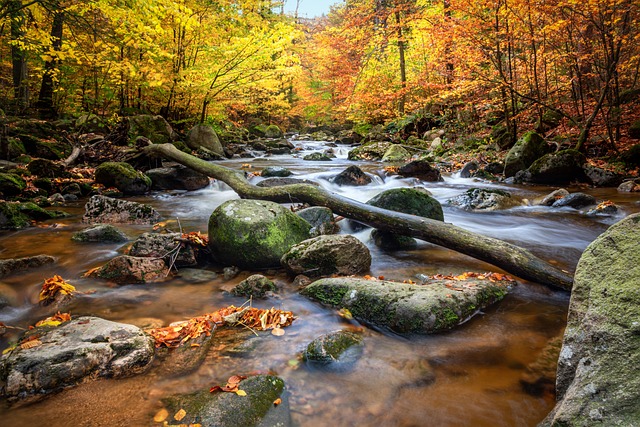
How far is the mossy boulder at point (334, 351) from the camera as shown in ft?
8.88

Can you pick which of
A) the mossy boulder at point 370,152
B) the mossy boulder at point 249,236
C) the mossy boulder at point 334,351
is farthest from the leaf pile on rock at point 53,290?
the mossy boulder at point 370,152

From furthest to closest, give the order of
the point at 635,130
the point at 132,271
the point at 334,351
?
the point at 635,130 → the point at 132,271 → the point at 334,351

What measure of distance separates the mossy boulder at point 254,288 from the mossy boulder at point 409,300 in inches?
16.7

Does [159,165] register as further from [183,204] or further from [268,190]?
[268,190]

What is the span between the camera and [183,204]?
8547 millimetres

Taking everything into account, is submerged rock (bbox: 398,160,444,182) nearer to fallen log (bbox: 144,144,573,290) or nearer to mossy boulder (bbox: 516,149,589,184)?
mossy boulder (bbox: 516,149,589,184)

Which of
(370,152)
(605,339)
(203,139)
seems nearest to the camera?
(605,339)

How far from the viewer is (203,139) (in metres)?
16.0

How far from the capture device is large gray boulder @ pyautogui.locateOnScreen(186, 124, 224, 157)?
622 inches

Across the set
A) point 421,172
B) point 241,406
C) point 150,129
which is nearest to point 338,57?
point 421,172

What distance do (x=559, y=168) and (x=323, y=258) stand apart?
8.90 meters

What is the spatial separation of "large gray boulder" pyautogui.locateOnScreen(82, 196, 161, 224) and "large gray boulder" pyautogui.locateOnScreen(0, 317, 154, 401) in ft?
14.1

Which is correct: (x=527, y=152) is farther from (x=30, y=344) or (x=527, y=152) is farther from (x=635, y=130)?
(x=30, y=344)

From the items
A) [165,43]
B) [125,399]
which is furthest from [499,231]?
[165,43]
